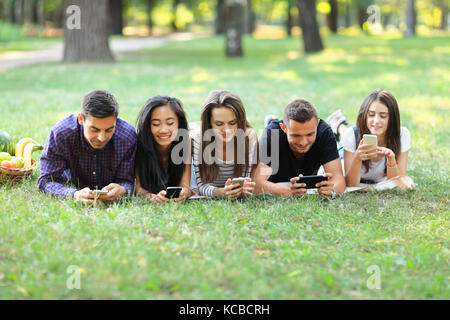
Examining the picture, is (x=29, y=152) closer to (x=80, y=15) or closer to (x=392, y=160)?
(x=392, y=160)

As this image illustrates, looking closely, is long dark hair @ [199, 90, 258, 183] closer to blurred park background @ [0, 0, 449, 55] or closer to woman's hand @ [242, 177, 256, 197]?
woman's hand @ [242, 177, 256, 197]

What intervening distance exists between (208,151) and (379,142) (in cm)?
168

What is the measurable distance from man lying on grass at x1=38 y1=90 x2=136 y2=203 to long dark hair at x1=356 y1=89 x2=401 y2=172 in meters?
2.15

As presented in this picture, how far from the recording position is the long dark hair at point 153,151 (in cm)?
465

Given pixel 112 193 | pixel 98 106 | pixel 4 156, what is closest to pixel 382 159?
pixel 112 193

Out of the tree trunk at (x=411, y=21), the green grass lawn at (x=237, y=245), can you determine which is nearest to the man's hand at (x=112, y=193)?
the green grass lawn at (x=237, y=245)

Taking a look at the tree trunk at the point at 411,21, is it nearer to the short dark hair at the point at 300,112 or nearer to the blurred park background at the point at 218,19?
the blurred park background at the point at 218,19

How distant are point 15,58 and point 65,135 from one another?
16437 millimetres

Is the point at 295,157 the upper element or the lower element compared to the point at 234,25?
lower

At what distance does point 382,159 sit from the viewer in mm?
5203

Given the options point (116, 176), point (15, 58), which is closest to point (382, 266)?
point (116, 176)

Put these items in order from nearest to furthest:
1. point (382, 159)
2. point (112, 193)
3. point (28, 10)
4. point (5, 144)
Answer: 1. point (112, 193)
2. point (382, 159)
3. point (5, 144)
4. point (28, 10)

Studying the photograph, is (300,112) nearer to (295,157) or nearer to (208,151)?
(295,157)

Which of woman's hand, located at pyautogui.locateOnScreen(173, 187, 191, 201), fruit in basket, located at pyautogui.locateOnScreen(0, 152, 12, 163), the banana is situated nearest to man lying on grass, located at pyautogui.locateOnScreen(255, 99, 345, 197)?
woman's hand, located at pyautogui.locateOnScreen(173, 187, 191, 201)
